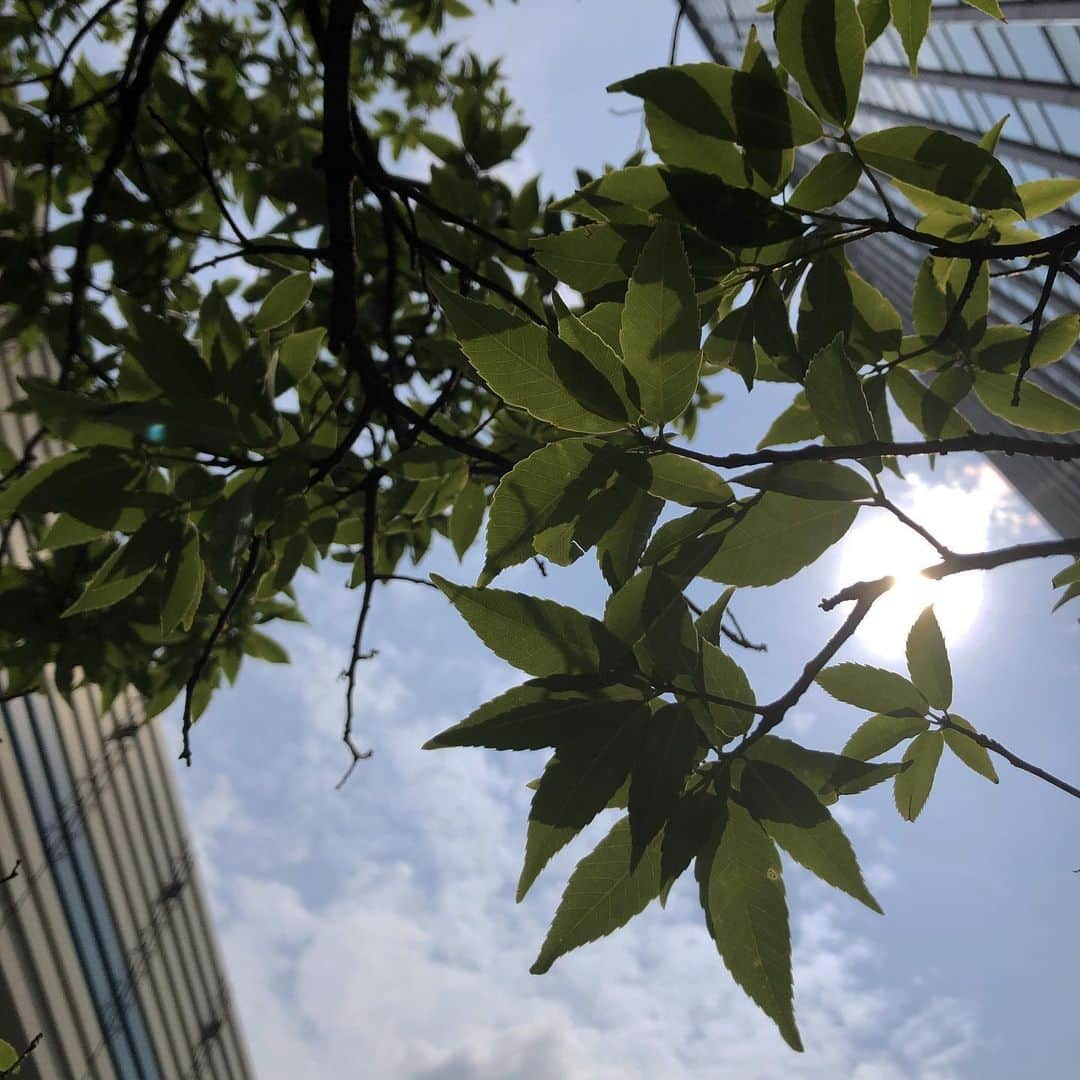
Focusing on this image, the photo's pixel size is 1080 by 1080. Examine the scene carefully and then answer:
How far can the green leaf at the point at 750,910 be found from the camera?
1023 millimetres

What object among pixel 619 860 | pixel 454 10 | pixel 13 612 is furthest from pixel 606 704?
pixel 454 10

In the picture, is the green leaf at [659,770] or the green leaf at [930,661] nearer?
the green leaf at [659,770]

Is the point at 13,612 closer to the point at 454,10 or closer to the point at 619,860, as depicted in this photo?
the point at 619,860

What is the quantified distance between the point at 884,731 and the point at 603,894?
0.60 metres

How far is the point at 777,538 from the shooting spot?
3.66 ft

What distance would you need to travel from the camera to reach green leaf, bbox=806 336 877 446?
3.51 feet

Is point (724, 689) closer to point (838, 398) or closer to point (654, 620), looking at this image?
point (654, 620)

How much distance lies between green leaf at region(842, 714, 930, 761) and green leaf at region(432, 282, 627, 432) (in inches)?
29.1

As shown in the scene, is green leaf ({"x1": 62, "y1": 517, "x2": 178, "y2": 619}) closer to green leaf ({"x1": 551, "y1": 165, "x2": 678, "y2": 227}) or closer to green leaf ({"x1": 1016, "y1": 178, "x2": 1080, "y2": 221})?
green leaf ({"x1": 551, "y1": 165, "x2": 678, "y2": 227})

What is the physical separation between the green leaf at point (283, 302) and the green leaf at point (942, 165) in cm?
128

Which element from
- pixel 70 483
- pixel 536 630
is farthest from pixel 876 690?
pixel 70 483

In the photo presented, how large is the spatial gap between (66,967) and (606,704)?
19.9 metres

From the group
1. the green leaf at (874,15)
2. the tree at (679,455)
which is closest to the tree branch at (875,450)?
the tree at (679,455)

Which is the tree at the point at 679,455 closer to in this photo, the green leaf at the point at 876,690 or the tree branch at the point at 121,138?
the green leaf at the point at 876,690
